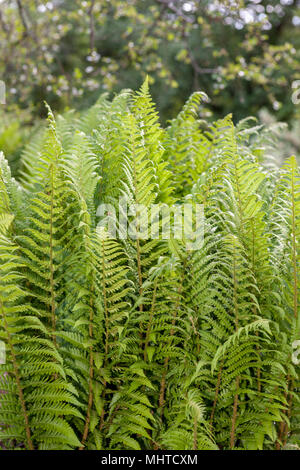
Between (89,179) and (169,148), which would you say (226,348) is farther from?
(169,148)

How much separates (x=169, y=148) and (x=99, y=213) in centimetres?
51

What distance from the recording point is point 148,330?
1152mm

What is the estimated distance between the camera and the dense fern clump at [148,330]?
1.11 metres

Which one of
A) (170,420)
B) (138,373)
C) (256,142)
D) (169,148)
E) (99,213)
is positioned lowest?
(170,420)

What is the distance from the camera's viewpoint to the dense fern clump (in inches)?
43.6

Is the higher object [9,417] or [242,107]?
[242,107]

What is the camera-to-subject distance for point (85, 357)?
3.76ft

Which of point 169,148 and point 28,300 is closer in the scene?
point 28,300

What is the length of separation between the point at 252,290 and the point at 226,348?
17cm

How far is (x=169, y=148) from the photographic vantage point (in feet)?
5.42

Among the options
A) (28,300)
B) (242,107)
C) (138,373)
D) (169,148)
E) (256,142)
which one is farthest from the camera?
(242,107)

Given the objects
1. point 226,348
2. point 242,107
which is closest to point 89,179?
point 226,348

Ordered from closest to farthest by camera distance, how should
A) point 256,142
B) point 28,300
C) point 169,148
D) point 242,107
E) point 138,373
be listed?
point 138,373 < point 28,300 < point 169,148 < point 256,142 < point 242,107
